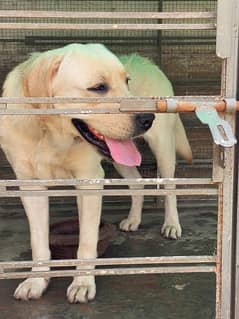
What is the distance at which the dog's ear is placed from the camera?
2.75 m

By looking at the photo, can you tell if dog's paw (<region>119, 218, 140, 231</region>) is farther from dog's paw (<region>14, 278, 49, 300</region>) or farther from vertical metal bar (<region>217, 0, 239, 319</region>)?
vertical metal bar (<region>217, 0, 239, 319</region>)

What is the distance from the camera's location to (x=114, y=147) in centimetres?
275

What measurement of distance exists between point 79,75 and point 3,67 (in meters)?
1.64

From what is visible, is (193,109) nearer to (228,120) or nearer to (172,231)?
(228,120)

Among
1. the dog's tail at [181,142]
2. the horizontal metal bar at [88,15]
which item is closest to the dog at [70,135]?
the horizontal metal bar at [88,15]

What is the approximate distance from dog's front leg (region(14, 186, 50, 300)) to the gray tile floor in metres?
0.06

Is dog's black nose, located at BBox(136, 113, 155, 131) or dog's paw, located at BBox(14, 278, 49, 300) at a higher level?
dog's black nose, located at BBox(136, 113, 155, 131)

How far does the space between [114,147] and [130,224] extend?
4.42 ft

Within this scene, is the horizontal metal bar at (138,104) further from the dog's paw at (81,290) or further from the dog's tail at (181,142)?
the dog's tail at (181,142)

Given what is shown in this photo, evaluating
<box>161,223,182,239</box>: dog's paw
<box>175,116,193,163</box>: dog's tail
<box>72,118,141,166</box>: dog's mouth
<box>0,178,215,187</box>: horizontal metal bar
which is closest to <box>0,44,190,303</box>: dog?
<box>72,118,141,166</box>: dog's mouth

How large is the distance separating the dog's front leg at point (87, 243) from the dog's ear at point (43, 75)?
0.52 metres

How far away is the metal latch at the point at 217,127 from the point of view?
1.83 metres

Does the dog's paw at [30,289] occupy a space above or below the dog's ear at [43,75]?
below

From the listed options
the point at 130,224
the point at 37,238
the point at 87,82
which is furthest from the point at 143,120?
the point at 130,224
